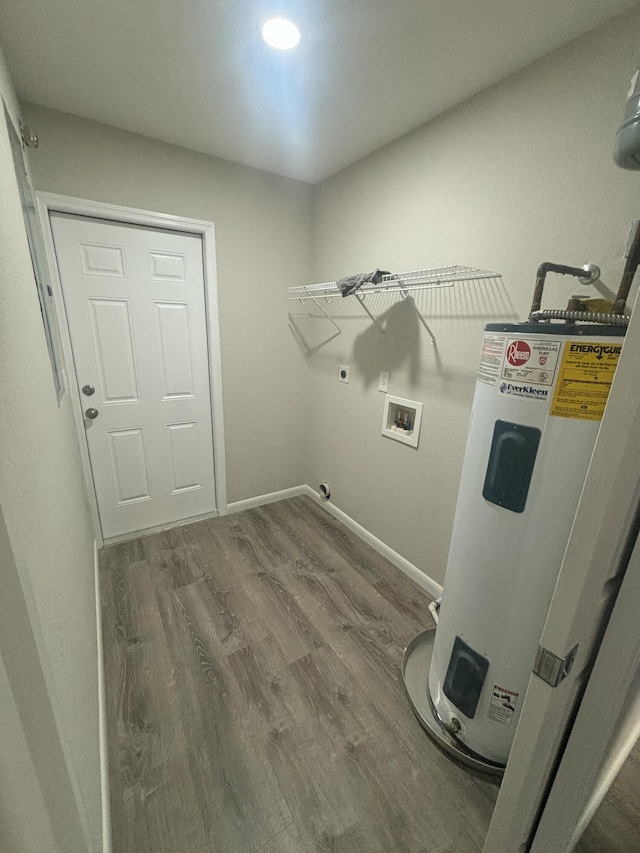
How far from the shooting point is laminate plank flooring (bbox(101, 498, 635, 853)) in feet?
3.36

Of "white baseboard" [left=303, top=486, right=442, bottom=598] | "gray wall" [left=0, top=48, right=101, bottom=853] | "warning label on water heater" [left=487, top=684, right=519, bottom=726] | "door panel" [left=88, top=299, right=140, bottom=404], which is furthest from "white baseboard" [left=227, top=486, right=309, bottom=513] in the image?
"warning label on water heater" [left=487, top=684, right=519, bottom=726]

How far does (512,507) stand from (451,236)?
1.32 metres

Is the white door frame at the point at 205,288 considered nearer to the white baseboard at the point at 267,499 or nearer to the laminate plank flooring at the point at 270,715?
the white baseboard at the point at 267,499

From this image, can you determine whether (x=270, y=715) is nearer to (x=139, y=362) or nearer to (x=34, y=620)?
(x=34, y=620)

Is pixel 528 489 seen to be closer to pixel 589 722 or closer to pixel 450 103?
pixel 589 722

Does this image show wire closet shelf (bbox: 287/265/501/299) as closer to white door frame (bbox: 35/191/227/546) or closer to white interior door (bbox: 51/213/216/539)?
white door frame (bbox: 35/191/227/546)

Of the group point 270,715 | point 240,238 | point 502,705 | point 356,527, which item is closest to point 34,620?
point 270,715

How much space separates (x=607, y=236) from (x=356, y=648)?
1922 millimetres

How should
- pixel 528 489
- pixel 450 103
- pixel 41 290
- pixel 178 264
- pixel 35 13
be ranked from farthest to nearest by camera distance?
pixel 178 264
pixel 450 103
pixel 41 290
pixel 35 13
pixel 528 489

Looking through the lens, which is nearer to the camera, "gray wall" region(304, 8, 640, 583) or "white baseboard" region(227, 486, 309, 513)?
"gray wall" region(304, 8, 640, 583)

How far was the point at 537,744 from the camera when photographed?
0.60 meters

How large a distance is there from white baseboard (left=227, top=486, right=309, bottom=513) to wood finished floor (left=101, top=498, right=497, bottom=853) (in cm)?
58

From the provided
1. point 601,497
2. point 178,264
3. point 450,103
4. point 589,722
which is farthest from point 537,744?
point 178,264

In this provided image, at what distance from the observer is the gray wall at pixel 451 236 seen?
1.14 meters
